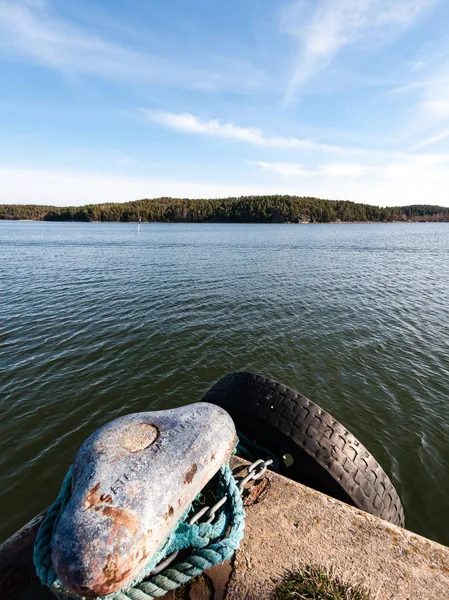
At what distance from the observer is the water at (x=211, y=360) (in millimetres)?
6676

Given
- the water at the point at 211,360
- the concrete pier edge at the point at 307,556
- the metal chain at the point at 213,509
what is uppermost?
the metal chain at the point at 213,509

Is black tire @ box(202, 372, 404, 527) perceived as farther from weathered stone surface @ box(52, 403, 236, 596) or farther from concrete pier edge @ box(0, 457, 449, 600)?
weathered stone surface @ box(52, 403, 236, 596)

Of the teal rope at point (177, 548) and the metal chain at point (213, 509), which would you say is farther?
the metal chain at point (213, 509)

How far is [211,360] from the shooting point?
10953 millimetres

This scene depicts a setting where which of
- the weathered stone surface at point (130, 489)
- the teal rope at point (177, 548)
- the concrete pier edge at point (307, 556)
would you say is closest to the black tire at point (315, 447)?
the concrete pier edge at point (307, 556)

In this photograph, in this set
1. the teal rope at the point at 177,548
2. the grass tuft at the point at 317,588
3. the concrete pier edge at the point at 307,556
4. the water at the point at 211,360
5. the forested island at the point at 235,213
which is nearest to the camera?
the teal rope at the point at 177,548

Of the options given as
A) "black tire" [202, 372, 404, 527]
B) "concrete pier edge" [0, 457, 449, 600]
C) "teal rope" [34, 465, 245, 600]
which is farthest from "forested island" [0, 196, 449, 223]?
"teal rope" [34, 465, 245, 600]

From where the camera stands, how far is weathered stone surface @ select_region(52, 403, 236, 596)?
1.75m

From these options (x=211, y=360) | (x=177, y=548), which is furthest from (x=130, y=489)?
(x=211, y=360)

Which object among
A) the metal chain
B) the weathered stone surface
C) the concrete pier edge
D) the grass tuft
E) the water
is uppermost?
the weathered stone surface

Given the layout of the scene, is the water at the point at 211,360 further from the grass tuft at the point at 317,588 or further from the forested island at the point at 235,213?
the forested island at the point at 235,213

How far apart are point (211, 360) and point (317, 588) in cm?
888

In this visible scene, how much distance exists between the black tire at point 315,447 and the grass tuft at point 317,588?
1.10 metres

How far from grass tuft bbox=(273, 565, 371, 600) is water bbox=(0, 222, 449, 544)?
4.43 metres
